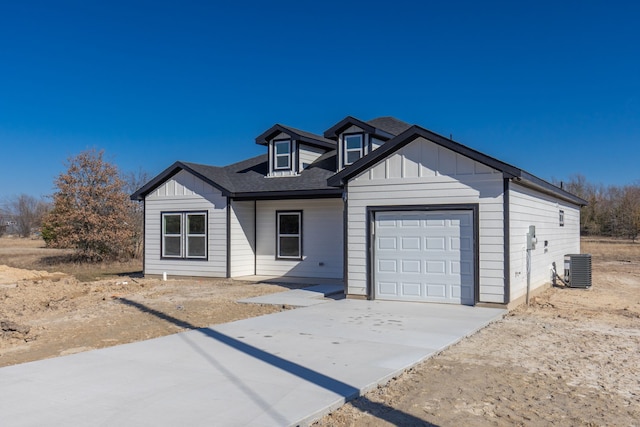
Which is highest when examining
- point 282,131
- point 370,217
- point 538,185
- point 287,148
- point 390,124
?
point 390,124

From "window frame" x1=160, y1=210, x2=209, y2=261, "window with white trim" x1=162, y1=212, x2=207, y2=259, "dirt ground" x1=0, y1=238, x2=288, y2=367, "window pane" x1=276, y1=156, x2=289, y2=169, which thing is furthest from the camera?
"window pane" x1=276, y1=156, x2=289, y2=169

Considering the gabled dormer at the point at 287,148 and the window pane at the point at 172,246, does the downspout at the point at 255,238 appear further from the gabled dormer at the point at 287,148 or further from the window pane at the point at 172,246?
the window pane at the point at 172,246

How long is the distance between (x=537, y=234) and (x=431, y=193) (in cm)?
404

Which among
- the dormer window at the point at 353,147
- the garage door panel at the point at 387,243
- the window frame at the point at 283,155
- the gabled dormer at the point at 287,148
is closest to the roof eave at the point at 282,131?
the gabled dormer at the point at 287,148

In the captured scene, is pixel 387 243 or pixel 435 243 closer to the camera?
pixel 435 243

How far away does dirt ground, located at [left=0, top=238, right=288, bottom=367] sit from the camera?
28.4 ft

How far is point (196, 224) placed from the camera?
18578mm

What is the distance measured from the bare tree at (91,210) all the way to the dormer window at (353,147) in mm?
13293

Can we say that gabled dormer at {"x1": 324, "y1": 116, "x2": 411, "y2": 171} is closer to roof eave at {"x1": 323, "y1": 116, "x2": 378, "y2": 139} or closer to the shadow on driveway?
roof eave at {"x1": 323, "y1": 116, "x2": 378, "y2": 139}

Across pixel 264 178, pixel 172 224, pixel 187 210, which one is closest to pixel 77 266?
pixel 172 224

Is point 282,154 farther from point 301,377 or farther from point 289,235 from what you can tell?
point 301,377

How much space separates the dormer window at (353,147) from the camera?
1770 centimetres

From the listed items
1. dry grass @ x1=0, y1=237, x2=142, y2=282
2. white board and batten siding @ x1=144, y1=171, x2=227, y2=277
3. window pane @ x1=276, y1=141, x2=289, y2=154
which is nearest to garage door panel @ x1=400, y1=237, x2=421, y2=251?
white board and batten siding @ x1=144, y1=171, x2=227, y2=277

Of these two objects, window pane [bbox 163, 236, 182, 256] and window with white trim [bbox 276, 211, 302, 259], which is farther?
window pane [bbox 163, 236, 182, 256]
